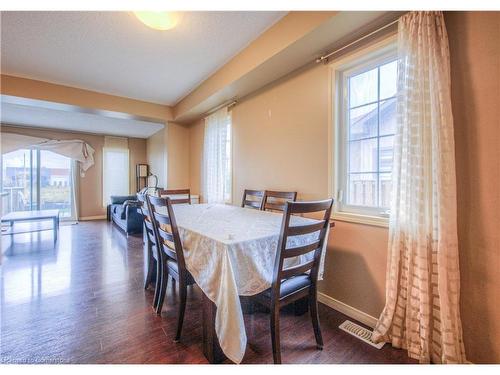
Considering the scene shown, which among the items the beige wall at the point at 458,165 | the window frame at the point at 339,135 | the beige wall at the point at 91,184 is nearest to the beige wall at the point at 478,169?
the beige wall at the point at 458,165

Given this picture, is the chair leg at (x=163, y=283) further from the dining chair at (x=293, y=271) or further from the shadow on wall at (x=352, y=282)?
the shadow on wall at (x=352, y=282)

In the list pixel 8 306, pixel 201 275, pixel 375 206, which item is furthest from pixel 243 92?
pixel 8 306

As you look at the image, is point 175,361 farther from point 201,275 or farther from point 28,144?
point 28,144

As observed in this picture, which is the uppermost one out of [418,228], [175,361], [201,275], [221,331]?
[418,228]

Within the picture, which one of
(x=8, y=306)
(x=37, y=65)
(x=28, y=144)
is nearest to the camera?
(x=8, y=306)

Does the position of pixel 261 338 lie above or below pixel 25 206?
below

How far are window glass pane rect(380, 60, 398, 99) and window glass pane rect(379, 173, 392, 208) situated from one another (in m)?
0.60

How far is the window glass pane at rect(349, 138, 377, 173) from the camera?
1832 mm

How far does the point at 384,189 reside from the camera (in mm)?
1756

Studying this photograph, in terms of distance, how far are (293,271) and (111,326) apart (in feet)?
4.63

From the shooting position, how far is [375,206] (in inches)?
70.8

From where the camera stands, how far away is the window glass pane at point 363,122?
72.2 inches

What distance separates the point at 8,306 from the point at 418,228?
3127 mm

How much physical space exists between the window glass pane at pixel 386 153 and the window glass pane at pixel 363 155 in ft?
0.15
